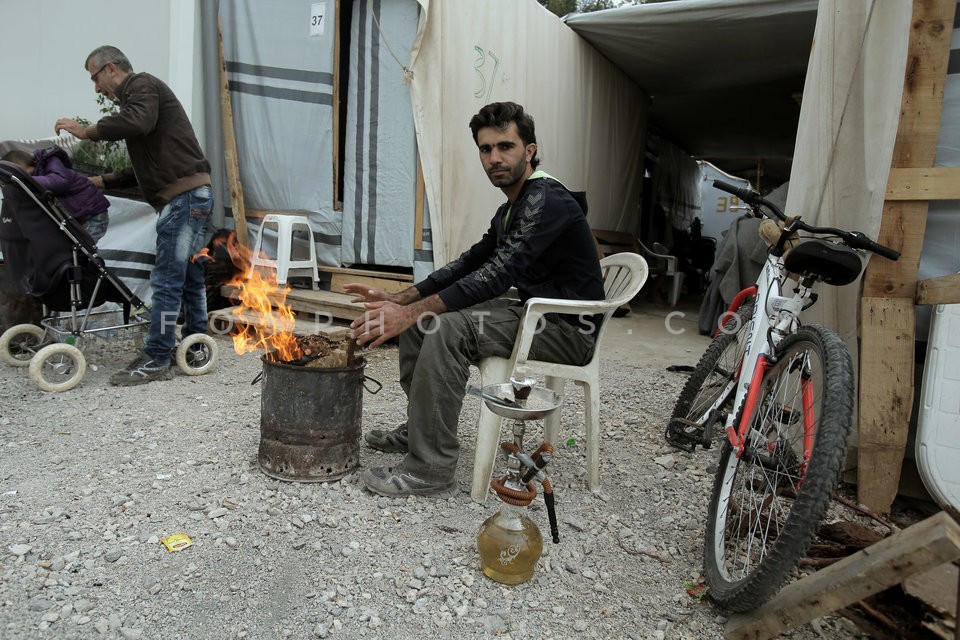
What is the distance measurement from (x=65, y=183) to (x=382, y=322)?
2882 mm

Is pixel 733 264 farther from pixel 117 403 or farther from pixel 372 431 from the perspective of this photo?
pixel 117 403

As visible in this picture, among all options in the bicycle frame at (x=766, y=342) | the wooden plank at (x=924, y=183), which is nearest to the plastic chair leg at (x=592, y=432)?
the bicycle frame at (x=766, y=342)

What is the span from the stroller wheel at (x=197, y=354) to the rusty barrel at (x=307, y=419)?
68.6 inches

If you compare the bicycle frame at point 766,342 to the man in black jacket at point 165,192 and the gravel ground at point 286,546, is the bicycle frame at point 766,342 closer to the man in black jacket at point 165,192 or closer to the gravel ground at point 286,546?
the gravel ground at point 286,546

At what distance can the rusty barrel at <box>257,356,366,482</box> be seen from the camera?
2.61 m

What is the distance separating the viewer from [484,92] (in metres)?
5.38

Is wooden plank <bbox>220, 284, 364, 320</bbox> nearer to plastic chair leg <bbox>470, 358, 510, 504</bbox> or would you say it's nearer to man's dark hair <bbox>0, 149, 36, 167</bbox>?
man's dark hair <bbox>0, 149, 36, 167</bbox>

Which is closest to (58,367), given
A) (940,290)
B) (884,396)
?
(884,396)

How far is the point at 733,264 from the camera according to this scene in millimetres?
6074

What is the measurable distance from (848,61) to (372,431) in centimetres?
301

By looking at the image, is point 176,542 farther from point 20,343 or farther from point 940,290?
point 940,290

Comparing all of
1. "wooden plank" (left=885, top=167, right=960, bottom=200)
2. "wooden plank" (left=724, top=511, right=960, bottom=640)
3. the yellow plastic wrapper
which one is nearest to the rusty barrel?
the yellow plastic wrapper

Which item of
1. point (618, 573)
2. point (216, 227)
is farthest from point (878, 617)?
point (216, 227)

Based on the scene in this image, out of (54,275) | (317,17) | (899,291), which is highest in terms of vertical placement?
(317,17)
